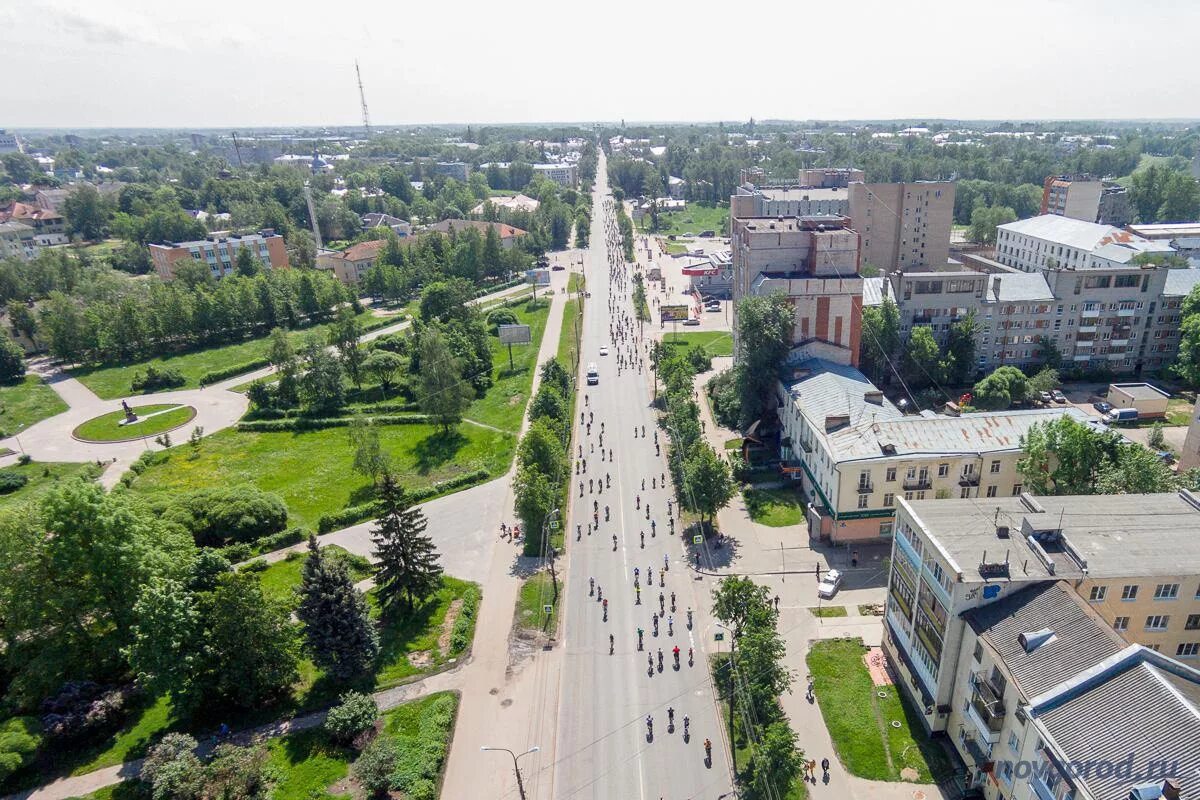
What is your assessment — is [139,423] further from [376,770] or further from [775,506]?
[775,506]

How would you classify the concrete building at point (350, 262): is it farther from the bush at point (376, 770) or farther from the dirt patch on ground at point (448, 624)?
the bush at point (376, 770)

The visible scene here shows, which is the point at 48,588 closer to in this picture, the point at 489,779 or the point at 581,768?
the point at 489,779

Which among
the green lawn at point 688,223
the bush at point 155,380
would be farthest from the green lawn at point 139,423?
the green lawn at point 688,223

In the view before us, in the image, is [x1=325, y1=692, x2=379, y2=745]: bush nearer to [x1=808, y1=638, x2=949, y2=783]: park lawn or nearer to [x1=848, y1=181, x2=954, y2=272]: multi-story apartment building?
[x1=808, y1=638, x2=949, y2=783]: park lawn

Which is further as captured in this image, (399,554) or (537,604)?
(537,604)

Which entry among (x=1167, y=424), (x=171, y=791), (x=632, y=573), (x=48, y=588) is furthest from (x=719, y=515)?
(x=1167, y=424)

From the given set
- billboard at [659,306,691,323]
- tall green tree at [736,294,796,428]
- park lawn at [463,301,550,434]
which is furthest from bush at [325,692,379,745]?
billboard at [659,306,691,323]

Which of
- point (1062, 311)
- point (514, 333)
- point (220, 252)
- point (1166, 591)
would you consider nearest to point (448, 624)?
point (1166, 591)
